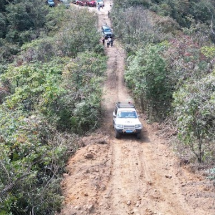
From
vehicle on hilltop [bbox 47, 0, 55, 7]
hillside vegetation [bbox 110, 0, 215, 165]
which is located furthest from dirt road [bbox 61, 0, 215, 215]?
vehicle on hilltop [bbox 47, 0, 55, 7]

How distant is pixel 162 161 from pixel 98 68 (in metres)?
9.63

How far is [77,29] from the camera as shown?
2862 cm

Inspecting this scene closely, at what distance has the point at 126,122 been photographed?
16469 millimetres

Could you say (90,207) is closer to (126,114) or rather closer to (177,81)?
Result: (126,114)

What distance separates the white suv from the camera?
16141mm

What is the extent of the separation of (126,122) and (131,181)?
15.8 ft

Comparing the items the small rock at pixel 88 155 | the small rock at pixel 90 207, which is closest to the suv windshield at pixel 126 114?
the small rock at pixel 88 155

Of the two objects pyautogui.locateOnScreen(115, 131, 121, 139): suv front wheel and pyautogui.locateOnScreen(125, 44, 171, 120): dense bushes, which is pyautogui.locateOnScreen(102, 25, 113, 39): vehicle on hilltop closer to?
pyautogui.locateOnScreen(125, 44, 171, 120): dense bushes

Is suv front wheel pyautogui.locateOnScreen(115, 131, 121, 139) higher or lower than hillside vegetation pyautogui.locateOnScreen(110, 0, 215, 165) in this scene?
lower

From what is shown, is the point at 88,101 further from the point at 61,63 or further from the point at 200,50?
the point at 200,50

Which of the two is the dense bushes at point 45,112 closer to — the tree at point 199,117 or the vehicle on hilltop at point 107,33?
the tree at point 199,117

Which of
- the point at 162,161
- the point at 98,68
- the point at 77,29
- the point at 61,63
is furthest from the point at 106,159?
the point at 77,29

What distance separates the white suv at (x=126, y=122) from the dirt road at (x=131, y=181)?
0.56 meters

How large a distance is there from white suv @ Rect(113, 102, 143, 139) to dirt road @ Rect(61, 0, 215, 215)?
22.2 inches
